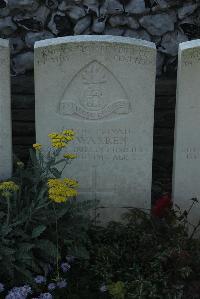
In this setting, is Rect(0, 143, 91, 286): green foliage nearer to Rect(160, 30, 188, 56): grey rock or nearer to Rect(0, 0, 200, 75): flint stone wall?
Rect(0, 0, 200, 75): flint stone wall

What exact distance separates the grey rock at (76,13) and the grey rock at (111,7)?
0.59 ft

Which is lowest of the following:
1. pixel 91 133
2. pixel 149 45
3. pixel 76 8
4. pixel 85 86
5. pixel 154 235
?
pixel 154 235

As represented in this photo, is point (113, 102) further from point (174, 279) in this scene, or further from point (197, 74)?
point (174, 279)

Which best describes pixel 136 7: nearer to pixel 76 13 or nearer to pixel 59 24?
pixel 76 13

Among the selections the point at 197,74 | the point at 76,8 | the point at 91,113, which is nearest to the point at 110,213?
the point at 91,113

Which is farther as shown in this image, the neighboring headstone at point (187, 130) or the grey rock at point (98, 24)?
the grey rock at point (98, 24)

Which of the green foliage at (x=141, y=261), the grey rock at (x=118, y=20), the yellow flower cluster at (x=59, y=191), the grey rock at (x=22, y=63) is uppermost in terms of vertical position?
the grey rock at (x=118, y=20)

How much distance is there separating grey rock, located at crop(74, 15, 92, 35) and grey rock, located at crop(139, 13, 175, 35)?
496mm

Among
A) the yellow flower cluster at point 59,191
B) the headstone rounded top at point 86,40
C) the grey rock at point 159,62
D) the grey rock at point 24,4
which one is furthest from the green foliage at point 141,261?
the grey rock at point 24,4

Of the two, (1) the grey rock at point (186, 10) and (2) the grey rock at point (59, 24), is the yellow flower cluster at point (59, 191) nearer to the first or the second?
(2) the grey rock at point (59, 24)

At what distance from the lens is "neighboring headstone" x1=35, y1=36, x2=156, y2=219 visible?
3525mm

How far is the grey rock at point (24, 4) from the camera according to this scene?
4895mm

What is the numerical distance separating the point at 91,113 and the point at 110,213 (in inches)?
31.8

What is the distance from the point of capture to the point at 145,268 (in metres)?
3.40
